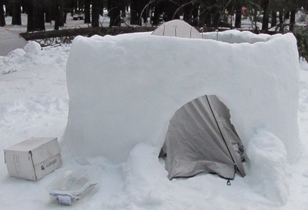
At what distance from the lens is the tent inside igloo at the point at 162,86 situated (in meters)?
3.21

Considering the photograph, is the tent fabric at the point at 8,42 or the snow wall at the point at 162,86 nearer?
the snow wall at the point at 162,86

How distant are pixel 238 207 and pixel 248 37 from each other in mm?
2640

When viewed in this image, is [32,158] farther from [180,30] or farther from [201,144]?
[180,30]

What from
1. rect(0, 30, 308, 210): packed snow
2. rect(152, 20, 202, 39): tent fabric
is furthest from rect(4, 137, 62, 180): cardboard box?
rect(152, 20, 202, 39): tent fabric

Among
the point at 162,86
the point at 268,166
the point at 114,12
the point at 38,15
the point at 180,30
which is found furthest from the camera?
the point at 38,15

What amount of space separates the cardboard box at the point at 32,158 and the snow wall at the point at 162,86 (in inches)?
13.8

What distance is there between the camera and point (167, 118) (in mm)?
3254

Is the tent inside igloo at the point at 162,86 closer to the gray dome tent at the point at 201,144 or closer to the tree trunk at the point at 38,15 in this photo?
the gray dome tent at the point at 201,144

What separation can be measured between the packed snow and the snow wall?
1cm

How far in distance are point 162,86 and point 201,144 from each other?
869 millimetres

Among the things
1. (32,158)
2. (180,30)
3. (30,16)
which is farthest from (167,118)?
(30,16)

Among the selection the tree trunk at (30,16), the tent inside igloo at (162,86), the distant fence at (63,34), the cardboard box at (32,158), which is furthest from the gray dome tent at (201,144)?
the tree trunk at (30,16)

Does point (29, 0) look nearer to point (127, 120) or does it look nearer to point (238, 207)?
point (127, 120)

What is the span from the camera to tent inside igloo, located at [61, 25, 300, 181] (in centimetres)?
321
